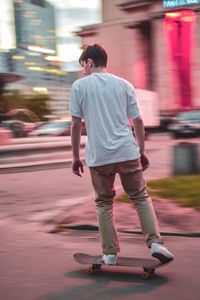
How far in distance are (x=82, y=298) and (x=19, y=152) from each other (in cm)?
1171

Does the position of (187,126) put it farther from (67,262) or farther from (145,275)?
(145,275)

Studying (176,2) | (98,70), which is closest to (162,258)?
(98,70)

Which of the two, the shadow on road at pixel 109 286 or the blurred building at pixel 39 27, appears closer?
the shadow on road at pixel 109 286

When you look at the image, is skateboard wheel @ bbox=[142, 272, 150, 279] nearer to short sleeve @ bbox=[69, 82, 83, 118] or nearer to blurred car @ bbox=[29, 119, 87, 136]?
short sleeve @ bbox=[69, 82, 83, 118]

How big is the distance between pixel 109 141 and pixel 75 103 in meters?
0.42

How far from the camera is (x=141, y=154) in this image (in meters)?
4.79

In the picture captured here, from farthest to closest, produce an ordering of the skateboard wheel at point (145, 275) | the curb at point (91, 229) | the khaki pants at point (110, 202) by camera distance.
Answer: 1. the curb at point (91, 229)
2. the khaki pants at point (110, 202)
3. the skateboard wheel at point (145, 275)

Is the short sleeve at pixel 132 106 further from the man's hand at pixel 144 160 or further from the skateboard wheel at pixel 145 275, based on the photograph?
the skateboard wheel at pixel 145 275

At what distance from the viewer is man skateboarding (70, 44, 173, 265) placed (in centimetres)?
461

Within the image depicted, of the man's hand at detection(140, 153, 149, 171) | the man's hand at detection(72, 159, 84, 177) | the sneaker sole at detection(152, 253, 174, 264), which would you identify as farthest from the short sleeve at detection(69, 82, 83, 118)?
the sneaker sole at detection(152, 253, 174, 264)

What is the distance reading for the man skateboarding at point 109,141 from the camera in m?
4.61

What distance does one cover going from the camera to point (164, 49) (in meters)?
54.9

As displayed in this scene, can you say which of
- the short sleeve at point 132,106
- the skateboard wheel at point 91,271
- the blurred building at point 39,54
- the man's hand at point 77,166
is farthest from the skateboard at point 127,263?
the blurred building at point 39,54

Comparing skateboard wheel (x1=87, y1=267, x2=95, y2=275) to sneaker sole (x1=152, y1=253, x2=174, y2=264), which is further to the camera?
skateboard wheel (x1=87, y1=267, x2=95, y2=275)
